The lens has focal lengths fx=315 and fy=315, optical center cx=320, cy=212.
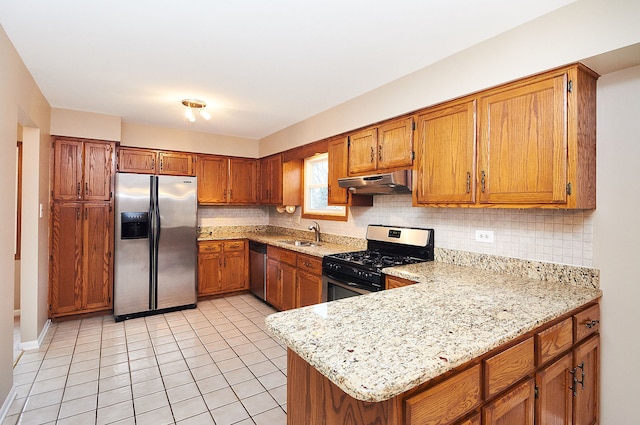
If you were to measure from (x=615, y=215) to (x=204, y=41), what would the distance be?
2780 millimetres

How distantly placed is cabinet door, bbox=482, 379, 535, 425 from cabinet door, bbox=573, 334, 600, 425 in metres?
0.48

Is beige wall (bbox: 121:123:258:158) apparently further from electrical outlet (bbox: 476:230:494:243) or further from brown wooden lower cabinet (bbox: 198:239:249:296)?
electrical outlet (bbox: 476:230:494:243)

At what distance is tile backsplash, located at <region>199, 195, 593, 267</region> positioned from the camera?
1.96 m

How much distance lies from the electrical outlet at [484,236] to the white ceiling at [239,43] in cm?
134

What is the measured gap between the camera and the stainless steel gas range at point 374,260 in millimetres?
2580

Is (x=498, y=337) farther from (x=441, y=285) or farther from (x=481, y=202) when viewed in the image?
(x=481, y=202)

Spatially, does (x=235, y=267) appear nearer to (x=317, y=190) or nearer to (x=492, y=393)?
(x=317, y=190)

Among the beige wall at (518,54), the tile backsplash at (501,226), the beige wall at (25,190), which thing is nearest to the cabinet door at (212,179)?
the beige wall at (25,190)

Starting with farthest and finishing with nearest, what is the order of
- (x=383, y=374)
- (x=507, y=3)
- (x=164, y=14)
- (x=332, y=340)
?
(x=164, y=14)
(x=507, y=3)
(x=332, y=340)
(x=383, y=374)

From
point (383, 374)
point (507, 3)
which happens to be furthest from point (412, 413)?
point (507, 3)

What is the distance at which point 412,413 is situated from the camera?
958mm

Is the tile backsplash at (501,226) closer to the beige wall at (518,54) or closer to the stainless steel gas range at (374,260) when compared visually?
the stainless steel gas range at (374,260)

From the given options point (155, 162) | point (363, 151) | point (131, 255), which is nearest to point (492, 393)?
point (363, 151)

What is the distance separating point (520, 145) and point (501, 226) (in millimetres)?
660
